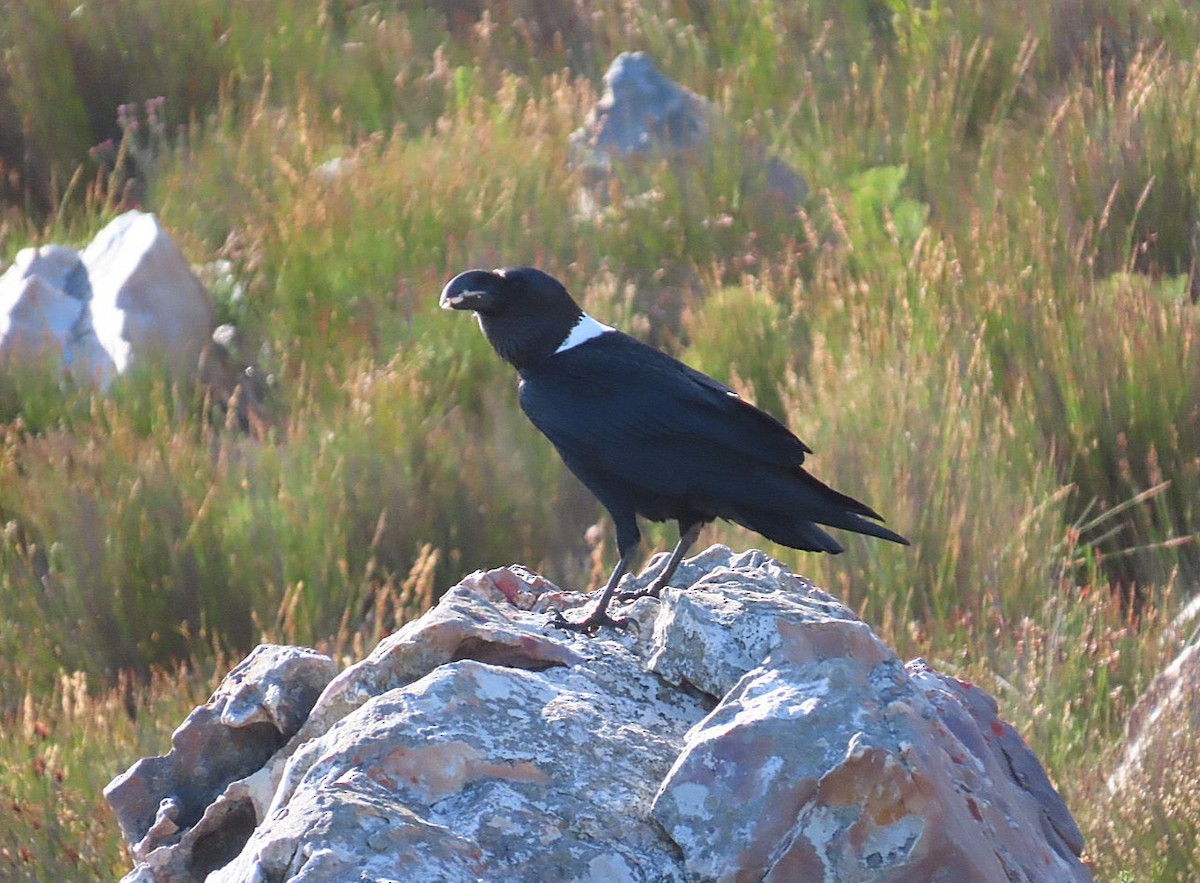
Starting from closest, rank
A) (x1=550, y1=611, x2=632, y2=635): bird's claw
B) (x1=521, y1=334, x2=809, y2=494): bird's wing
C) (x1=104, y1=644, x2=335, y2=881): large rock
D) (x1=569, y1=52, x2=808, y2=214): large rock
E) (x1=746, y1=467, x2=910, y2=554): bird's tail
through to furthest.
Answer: (x1=104, y1=644, x2=335, y2=881): large rock
(x1=550, y1=611, x2=632, y2=635): bird's claw
(x1=746, y1=467, x2=910, y2=554): bird's tail
(x1=521, y1=334, x2=809, y2=494): bird's wing
(x1=569, y1=52, x2=808, y2=214): large rock

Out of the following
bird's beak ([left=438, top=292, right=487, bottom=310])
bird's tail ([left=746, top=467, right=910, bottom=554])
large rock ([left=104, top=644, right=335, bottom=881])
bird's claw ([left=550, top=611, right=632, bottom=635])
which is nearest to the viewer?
large rock ([left=104, top=644, right=335, bottom=881])

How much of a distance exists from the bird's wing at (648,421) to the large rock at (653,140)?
11.6 ft

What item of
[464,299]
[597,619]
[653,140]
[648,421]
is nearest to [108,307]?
[653,140]

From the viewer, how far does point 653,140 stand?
694 cm

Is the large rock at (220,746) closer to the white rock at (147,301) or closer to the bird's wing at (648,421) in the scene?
the bird's wing at (648,421)

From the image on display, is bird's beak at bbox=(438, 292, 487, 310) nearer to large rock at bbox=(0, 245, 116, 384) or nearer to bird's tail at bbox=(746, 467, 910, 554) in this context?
bird's tail at bbox=(746, 467, 910, 554)

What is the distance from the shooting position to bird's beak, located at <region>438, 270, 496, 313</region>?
3.33m

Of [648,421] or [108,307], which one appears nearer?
[648,421]

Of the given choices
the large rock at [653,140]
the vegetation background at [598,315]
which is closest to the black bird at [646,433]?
the vegetation background at [598,315]

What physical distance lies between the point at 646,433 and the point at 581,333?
15.6 inches

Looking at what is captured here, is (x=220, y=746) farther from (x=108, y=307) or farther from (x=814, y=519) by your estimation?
(x=108, y=307)

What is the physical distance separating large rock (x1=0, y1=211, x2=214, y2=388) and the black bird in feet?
9.38

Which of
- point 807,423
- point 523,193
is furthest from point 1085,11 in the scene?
point 807,423

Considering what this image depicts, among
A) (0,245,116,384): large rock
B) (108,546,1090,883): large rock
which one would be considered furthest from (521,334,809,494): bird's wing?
(0,245,116,384): large rock
